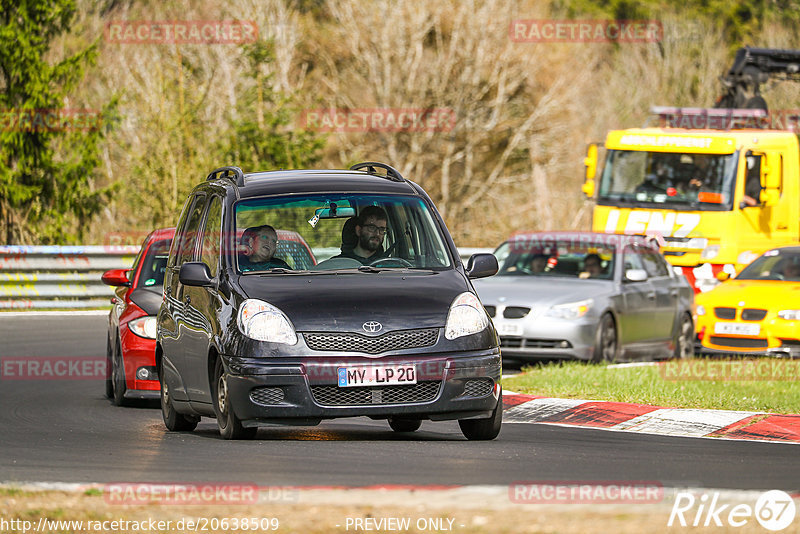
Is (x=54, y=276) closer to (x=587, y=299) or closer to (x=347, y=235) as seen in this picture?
(x=587, y=299)

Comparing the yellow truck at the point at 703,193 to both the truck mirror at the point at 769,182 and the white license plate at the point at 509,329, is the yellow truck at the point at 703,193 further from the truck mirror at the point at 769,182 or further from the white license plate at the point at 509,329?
the white license plate at the point at 509,329

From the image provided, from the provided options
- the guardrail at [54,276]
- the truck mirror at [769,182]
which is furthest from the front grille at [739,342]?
the guardrail at [54,276]

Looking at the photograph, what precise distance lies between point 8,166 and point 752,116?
14.0 meters

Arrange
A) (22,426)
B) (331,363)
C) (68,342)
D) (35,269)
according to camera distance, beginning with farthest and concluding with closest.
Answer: (35,269)
(68,342)
(22,426)
(331,363)

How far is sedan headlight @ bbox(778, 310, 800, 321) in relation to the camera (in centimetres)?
1723

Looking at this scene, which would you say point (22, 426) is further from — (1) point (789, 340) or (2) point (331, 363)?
(1) point (789, 340)

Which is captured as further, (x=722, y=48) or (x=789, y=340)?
(x=722, y=48)

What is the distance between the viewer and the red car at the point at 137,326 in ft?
41.6

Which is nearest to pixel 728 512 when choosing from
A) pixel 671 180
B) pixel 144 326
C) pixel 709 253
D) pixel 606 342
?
pixel 144 326

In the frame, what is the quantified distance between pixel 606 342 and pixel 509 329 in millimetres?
1176

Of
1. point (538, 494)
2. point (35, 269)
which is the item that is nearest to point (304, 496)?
point (538, 494)

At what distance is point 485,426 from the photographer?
954 centimetres

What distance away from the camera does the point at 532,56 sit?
43000 millimetres

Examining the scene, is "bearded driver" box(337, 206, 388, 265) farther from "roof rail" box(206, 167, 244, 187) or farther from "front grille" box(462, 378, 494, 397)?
"front grille" box(462, 378, 494, 397)
